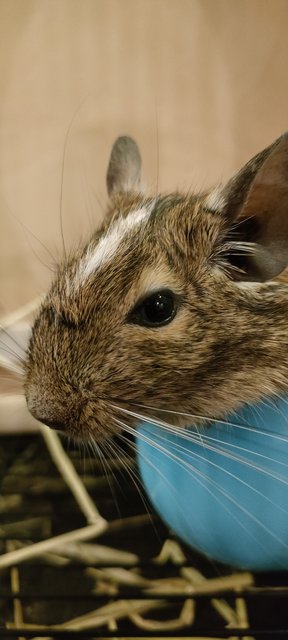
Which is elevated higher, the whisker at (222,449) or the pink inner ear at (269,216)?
the pink inner ear at (269,216)

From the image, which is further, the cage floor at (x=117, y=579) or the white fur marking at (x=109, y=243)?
the cage floor at (x=117, y=579)

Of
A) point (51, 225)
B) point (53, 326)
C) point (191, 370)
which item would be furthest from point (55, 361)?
point (51, 225)

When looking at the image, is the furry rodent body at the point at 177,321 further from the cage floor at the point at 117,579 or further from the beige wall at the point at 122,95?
the beige wall at the point at 122,95

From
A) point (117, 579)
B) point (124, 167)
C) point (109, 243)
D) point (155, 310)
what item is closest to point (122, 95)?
point (124, 167)

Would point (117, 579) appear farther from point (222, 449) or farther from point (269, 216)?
point (269, 216)

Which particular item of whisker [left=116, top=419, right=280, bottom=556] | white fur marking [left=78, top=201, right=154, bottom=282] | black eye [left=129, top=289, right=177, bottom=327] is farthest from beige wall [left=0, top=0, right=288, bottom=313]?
whisker [left=116, top=419, right=280, bottom=556]

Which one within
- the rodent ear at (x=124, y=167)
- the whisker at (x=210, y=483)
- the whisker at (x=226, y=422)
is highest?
the rodent ear at (x=124, y=167)

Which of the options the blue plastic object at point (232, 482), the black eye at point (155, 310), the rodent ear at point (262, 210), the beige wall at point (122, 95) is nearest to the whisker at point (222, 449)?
the blue plastic object at point (232, 482)

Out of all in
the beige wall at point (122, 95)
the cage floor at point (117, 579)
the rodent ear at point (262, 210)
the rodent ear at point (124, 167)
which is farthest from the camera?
the beige wall at point (122, 95)
